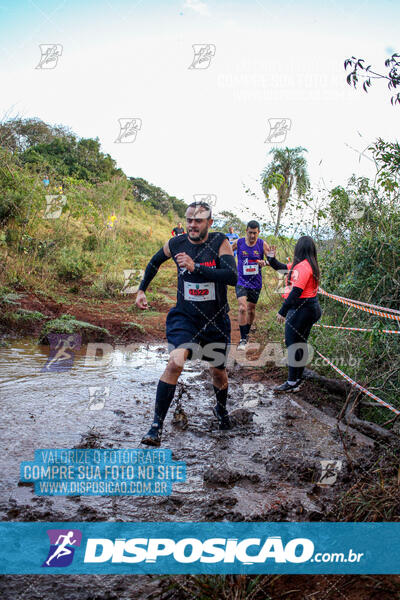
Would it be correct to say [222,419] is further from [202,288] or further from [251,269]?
[251,269]

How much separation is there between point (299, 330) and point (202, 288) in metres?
2.02

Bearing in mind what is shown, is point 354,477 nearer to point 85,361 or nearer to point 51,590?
point 51,590

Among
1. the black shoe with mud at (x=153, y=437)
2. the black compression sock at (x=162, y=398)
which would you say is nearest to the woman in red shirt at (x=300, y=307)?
the black compression sock at (x=162, y=398)

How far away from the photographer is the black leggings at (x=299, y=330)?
209 inches

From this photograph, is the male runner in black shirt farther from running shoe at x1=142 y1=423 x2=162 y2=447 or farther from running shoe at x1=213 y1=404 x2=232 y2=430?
running shoe at x1=213 y1=404 x2=232 y2=430

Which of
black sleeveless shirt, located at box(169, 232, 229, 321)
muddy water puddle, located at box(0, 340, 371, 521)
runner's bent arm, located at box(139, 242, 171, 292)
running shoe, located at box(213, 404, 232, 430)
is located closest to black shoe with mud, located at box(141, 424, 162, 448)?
muddy water puddle, located at box(0, 340, 371, 521)

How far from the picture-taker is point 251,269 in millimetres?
7559

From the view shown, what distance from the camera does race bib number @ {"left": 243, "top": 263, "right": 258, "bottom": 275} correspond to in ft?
24.8

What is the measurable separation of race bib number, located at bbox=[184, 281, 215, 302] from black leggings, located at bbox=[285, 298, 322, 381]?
175 centimetres

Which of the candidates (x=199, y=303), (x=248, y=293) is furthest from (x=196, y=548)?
(x=248, y=293)

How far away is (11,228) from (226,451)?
8.72 meters

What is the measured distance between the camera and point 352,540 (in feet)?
7.32

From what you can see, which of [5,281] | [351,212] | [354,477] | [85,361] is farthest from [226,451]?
[5,281]

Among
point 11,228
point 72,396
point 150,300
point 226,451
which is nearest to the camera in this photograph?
point 226,451
